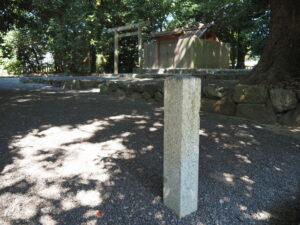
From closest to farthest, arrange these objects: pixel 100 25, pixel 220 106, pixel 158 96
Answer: pixel 220 106 → pixel 158 96 → pixel 100 25

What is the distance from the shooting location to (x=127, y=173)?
2680 millimetres

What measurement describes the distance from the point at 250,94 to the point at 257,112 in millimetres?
392

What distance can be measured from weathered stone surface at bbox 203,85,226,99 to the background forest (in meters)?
9.68

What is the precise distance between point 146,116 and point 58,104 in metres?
2.33

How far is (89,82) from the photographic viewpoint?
9383mm

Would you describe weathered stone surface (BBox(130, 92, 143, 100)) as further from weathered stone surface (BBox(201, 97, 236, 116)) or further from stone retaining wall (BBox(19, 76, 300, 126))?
weathered stone surface (BBox(201, 97, 236, 116))

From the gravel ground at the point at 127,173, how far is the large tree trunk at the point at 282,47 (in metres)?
1.77

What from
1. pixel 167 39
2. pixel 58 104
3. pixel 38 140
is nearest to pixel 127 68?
pixel 167 39

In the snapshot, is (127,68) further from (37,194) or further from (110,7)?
(37,194)

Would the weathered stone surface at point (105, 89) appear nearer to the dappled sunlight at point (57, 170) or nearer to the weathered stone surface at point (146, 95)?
the weathered stone surface at point (146, 95)

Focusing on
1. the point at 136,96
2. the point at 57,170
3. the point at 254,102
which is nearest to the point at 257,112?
the point at 254,102

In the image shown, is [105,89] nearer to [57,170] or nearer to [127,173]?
[57,170]

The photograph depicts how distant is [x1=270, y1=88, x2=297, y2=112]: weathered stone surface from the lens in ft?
15.0

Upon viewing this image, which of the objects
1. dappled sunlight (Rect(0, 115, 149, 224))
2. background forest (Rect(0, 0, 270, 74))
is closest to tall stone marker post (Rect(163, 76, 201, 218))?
dappled sunlight (Rect(0, 115, 149, 224))
